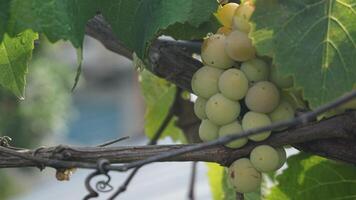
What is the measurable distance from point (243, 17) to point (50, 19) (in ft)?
0.43

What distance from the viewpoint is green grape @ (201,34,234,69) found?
579 millimetres

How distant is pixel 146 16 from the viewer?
1.94 ft

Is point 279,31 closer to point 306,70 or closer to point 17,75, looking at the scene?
point 306,70

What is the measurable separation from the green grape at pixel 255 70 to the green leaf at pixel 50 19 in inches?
4.5

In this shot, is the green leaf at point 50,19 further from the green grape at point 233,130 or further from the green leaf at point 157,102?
the green leaf at point 157,102

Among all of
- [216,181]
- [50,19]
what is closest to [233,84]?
[50,19]

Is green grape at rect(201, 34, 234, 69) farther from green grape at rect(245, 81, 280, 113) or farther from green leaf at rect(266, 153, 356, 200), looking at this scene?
green leaf at rect(266, 153, 356, 200)

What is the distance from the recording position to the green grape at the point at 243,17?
566 mm

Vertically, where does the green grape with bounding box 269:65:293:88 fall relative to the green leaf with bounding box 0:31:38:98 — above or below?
below

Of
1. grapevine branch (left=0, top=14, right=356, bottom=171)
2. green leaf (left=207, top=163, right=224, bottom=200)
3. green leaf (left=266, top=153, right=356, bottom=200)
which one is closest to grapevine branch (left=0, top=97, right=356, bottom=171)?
grapevine branch (left=0, top=14, right=356, bottom=171)

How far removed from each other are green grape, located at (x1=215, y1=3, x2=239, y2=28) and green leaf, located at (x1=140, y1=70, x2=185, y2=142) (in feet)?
1.14

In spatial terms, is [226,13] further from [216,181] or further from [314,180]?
[216,181]

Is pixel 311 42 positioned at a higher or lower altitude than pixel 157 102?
lower

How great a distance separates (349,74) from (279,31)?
0.18 feet
